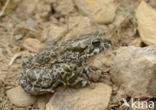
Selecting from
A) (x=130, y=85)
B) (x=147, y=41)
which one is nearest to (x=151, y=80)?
(x=130, y=85)

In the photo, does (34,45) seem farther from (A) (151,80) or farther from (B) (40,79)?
(A) (151,80)

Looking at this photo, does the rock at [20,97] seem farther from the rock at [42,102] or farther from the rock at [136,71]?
the rock at [136,71]

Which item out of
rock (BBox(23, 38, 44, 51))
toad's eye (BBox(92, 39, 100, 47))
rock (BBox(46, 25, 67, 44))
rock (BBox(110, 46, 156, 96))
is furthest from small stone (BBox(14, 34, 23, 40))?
rock (BBox(110, 46, 156, 96))

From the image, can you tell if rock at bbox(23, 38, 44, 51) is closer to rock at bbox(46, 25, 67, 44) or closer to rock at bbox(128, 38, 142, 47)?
rock at bbox(46, 25, 67, 44)

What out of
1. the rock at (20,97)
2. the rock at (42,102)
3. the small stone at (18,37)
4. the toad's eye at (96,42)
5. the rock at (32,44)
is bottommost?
the rock at (42,102)

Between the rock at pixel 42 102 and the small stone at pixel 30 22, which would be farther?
the small stone at pixel 30 22

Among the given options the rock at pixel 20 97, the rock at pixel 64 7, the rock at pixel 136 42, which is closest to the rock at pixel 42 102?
the rock at pixel 20 97
